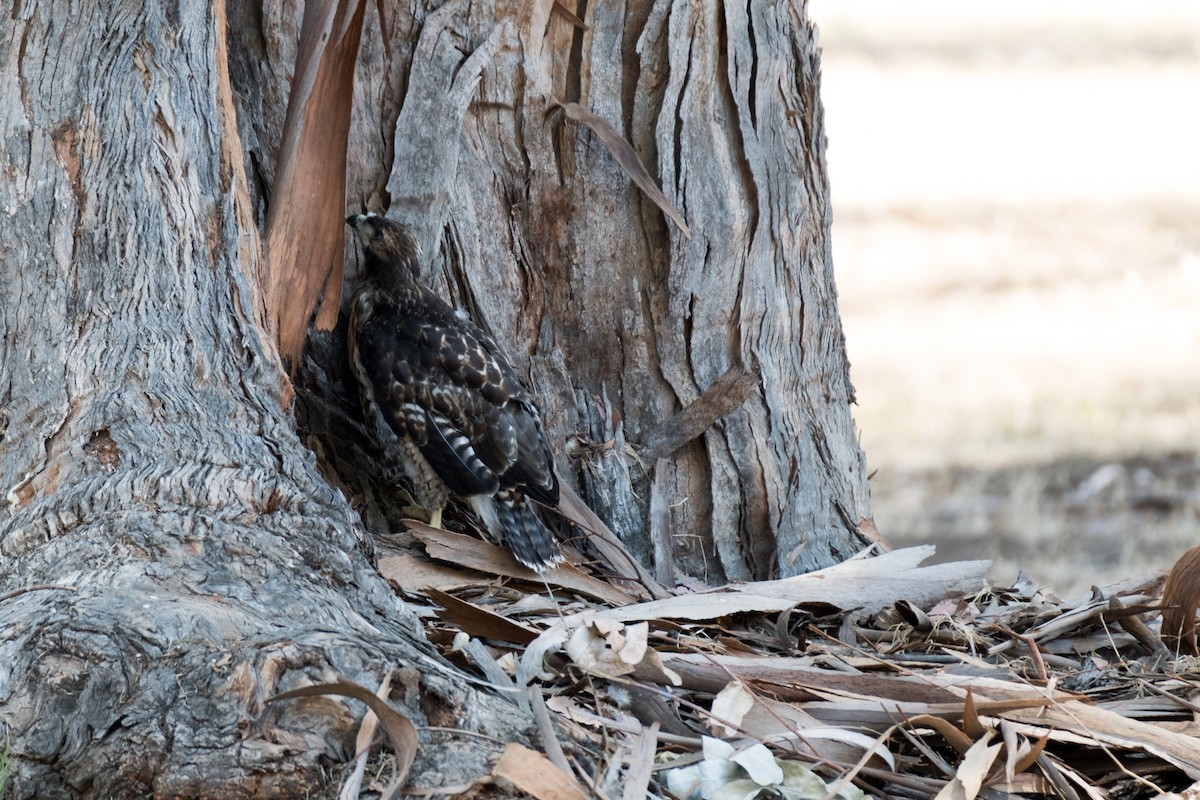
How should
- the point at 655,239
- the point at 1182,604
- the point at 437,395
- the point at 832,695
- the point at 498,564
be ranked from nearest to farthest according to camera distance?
1. the point at 832,695
2. the point at 1182,604
3. the point at 498,564
4. the point at 655,239
5. the point at 437,395

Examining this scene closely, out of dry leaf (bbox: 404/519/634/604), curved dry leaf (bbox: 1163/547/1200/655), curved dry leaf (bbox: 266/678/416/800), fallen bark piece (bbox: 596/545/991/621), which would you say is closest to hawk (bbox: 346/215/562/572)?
dry leaf (bbox: 404/519/634/604)

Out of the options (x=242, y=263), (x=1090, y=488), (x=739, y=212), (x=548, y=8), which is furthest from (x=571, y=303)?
(x=1090, y=488)

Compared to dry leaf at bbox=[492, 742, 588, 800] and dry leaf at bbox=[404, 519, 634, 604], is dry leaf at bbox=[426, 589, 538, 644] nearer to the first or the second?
dry leaf at bbox=[404, 519, 634, 604]

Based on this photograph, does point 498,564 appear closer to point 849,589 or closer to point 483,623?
point 483,623

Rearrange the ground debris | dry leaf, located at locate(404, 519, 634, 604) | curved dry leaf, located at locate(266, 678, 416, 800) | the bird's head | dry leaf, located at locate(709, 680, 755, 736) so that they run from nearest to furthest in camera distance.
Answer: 1. curved dry leaf, located at locate(266, 678, 416, 800)
2. the ground debris
3. dry leaf, located at locate(709, 680, 755, 736)
4. dry leaf, located at locate(404, 519, 634, 604)
5. the bird's head

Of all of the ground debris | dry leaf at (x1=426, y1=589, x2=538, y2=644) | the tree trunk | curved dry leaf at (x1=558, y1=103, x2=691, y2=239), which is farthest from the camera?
curved dry leaf at (x1=558, y1=103, x2=691, y2=239)

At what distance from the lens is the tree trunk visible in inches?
92.5

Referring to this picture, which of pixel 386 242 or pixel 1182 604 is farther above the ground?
pixel 386 242

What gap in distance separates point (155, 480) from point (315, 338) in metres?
1.76

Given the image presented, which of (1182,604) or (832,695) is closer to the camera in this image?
(832,695)

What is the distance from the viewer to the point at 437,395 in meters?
4.51

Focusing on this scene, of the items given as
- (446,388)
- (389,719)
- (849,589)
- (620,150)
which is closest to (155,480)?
(389,719)

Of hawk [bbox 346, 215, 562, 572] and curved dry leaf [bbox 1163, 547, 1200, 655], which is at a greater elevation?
hawk [bbox 346, 215, 562, 572]

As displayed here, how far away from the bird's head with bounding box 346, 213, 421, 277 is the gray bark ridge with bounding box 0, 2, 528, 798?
2.43 ft
